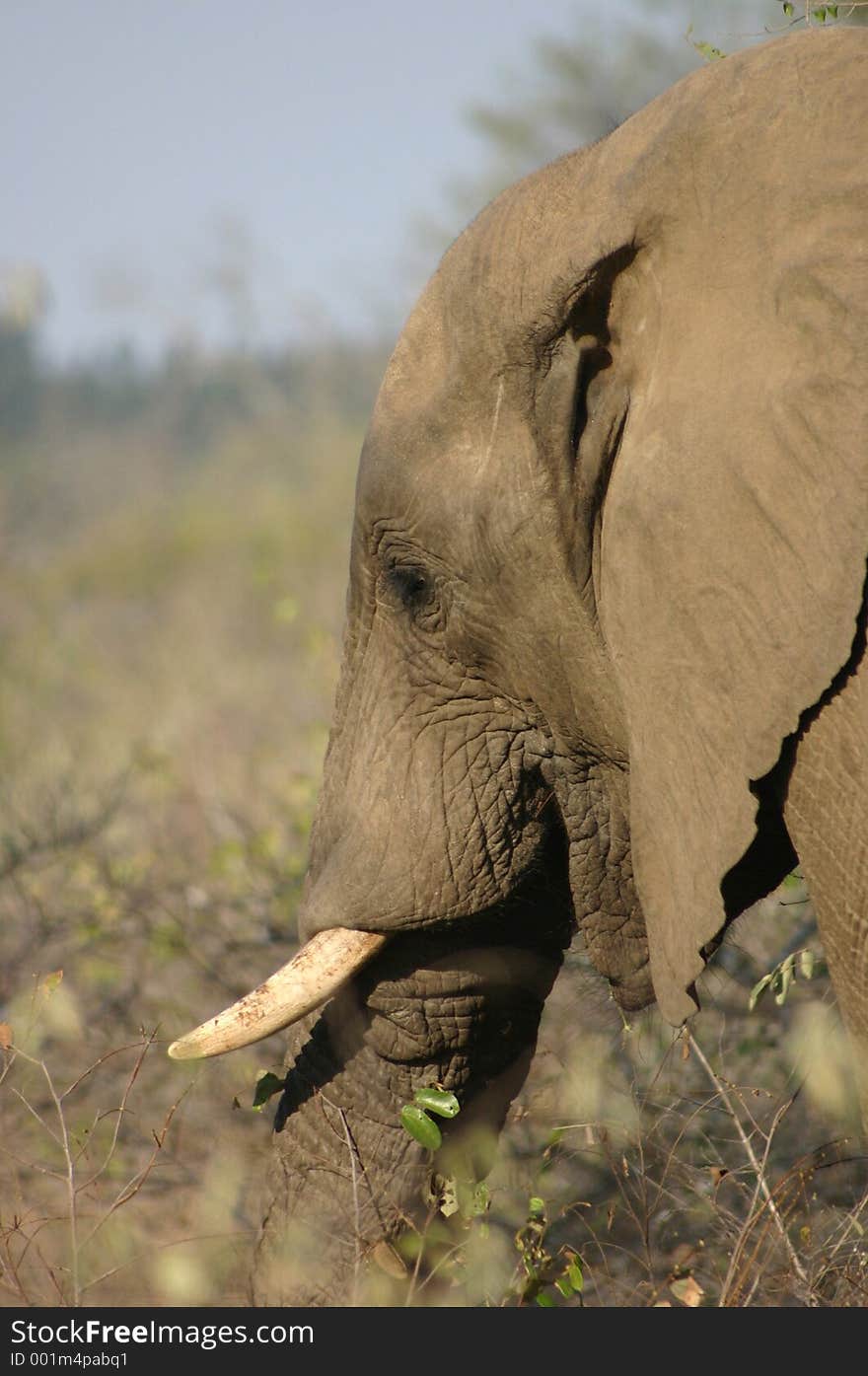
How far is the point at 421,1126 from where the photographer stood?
247 cm

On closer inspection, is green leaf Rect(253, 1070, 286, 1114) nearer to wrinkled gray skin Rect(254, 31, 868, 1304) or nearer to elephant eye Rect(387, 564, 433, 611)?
wrinkled gray skin Rect(254, 31, 868, 1304)

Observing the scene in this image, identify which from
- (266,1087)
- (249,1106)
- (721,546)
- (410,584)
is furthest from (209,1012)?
(721,546)

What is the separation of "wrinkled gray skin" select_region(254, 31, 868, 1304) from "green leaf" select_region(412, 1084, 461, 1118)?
0.23 feet

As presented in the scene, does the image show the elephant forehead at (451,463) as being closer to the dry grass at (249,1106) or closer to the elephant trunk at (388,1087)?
the elephant trunk at (388,1087)

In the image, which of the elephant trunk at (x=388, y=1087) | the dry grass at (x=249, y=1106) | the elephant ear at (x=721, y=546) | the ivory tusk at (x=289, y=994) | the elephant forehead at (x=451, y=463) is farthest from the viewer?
the dry grass at (x=249, y=1106)

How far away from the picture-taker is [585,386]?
7.18 ft

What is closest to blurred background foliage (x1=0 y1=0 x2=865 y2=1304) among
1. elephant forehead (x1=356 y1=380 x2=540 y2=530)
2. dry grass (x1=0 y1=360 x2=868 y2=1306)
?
dry grass (x1=0 y1=360 x2=868 y2=1306)

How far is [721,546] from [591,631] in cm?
37

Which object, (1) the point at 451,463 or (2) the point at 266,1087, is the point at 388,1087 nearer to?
(2) the point at 266,1087

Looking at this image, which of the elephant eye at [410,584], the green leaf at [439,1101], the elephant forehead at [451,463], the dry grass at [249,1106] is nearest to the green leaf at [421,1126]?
the green leaf at [439,1101]

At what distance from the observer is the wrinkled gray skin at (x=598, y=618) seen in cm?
184

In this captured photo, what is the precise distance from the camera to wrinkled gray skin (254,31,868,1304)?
72.4 inches

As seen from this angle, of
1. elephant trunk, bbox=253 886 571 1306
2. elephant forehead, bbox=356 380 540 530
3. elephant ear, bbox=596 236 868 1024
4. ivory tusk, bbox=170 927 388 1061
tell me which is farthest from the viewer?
elephant trunk, bbox=253 886 571 1306
